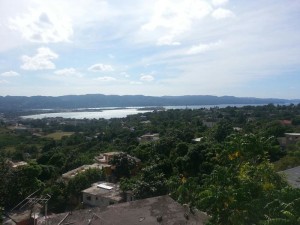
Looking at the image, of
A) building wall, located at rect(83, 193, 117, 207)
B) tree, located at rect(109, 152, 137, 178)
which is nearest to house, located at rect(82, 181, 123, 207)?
building wall, located at rect(83, 193, 117, 207)

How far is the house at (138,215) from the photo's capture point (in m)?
14.9

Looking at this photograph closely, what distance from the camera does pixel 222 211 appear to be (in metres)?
10.4

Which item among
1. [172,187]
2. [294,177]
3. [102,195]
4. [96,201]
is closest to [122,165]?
[96,201]

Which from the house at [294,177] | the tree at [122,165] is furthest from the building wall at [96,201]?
the house at [294,177]

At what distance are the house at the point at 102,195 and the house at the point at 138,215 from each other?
509 cm

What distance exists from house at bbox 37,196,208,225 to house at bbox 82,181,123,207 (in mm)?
5095

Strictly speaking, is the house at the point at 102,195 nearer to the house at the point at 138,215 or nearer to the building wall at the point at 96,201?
the building wall at the point at 96,201

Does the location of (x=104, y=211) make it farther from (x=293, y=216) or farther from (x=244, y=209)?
(x=293, y=216)

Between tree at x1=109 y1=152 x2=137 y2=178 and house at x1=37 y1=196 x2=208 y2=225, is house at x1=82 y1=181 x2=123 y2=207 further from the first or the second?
house at x1=37 y1=196 x2=208 y2=225

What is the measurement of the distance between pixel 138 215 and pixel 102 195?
6.55 metres

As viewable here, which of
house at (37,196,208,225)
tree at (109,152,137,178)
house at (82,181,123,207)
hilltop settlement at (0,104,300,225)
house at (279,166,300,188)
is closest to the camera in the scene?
hilltop settlement at (0,104,300,225)

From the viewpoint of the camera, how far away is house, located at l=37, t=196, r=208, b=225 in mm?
14879

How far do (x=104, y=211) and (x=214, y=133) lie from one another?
85.4 feet

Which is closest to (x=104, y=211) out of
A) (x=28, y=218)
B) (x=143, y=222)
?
(x=143, y=222)
